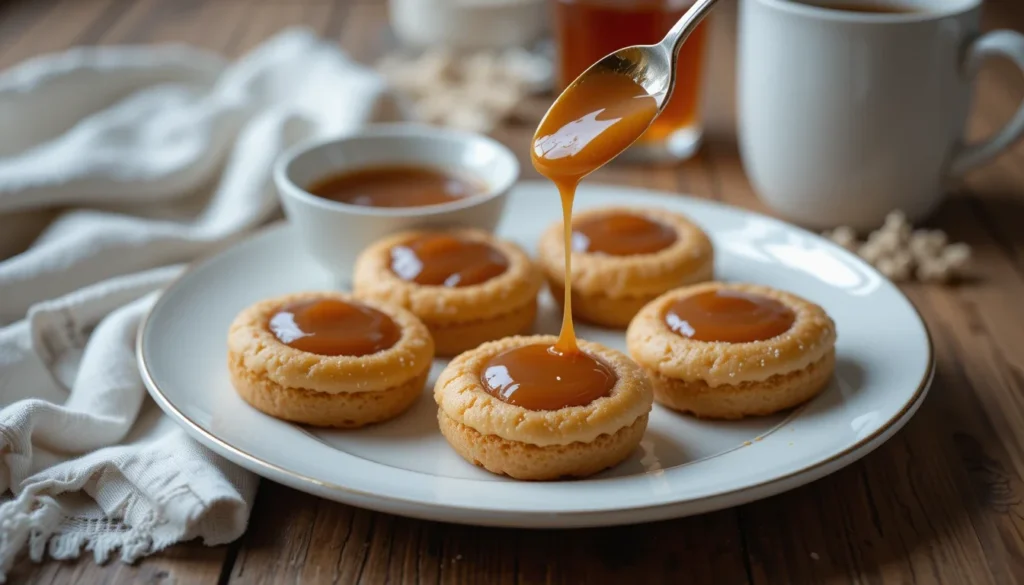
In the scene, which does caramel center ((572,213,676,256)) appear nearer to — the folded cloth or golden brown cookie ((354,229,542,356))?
golden brown cookie ((354,229,542,356))

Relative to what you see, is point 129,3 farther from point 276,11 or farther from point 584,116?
point 584,116

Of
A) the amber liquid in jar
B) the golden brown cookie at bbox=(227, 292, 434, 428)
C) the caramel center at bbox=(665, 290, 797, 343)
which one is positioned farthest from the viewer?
the amber liquid in jar

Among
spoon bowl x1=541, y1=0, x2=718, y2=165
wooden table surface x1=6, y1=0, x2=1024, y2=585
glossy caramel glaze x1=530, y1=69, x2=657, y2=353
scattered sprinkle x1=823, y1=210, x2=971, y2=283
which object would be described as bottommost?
scattered sprinkle x1=823, y1=210, x2=971, y2=283

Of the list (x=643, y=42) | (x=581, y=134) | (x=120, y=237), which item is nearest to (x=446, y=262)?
(x=581, y=134)

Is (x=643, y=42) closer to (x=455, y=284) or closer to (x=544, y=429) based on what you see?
(x=455, y=284)

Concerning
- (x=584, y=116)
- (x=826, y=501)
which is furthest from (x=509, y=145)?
(x=826, y=501)

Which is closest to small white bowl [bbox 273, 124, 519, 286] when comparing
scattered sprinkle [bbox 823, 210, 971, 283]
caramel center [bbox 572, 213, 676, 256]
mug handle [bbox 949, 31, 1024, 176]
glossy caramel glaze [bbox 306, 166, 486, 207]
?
glossy caramel glaze [bbox 306, 166, 486, 207]
